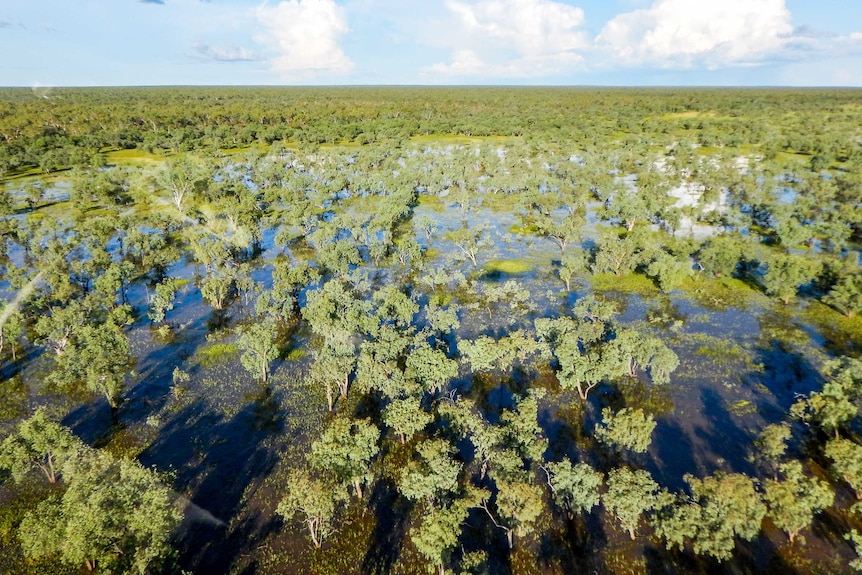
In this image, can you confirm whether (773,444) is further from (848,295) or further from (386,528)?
(848,295)

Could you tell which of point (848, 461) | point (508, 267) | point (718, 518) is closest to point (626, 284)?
point (508, 267)

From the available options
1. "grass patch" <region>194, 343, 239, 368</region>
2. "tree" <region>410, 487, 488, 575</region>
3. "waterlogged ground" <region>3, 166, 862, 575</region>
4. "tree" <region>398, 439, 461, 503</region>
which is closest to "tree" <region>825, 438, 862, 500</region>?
"waterlogged ground" <region>3, 166, 862, 575</region>

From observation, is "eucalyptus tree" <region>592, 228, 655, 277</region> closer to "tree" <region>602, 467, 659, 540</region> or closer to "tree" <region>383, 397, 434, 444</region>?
"tree" <region>383, 397, 434, 444</region>

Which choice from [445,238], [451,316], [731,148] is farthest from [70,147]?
[731,148]

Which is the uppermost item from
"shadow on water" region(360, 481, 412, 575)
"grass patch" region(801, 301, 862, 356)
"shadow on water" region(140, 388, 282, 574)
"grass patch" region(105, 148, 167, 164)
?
"grass patch" region(105, 148, 167, 164)

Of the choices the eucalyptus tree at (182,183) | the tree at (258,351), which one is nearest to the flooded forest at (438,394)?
the tree at (258,351)

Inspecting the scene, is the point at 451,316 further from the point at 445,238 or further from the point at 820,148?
the point at 820,148
